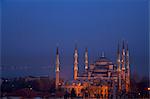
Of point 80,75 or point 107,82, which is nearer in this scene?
point 107,82

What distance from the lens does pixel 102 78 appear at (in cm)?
741

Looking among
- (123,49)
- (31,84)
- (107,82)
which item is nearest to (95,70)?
(107,82)

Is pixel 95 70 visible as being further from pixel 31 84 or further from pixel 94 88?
pixel 31 84

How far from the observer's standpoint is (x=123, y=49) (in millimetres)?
6680

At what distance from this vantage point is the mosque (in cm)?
620

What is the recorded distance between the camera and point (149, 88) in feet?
15.8

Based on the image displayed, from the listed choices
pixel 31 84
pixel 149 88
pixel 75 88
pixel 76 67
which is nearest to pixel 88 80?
pixel 76 67

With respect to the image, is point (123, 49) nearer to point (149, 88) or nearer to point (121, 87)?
point (121, 87)

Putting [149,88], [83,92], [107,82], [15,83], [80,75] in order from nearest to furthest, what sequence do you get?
[149,88] → [15,83] → [83,92] → [107,82] → [80,75]

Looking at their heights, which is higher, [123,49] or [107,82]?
[123,49]

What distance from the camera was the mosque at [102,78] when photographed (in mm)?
6203

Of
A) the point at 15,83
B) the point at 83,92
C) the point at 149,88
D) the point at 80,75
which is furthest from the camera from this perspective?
the point at 80,75

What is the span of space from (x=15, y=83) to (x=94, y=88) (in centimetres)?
156

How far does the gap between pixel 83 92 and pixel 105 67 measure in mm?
1847
